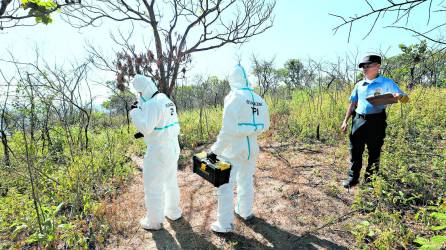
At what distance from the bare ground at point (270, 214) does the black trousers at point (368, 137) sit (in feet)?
1.36

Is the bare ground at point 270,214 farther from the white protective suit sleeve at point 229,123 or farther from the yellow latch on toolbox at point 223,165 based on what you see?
the white protective suit sleeve at point 229,123

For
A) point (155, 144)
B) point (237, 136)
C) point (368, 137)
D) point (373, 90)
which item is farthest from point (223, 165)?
point (373, 90)

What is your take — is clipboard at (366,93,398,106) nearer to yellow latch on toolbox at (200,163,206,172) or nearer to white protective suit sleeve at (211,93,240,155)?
white protective suit sleeve at (211,93,240,155)

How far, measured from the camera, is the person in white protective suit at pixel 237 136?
2814 mm

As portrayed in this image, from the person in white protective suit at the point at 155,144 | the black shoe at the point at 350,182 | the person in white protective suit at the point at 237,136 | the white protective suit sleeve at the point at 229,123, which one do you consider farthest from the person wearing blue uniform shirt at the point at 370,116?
the person in white protective suit at the point at 155,144

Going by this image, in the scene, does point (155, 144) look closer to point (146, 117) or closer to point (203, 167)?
point (146, 117)

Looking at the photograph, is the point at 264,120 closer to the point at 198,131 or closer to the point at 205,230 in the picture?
the point at 205,230

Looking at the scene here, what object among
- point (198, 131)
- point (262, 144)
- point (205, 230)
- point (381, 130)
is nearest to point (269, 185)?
point (205, 230)

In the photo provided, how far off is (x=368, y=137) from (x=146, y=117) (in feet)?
8.55

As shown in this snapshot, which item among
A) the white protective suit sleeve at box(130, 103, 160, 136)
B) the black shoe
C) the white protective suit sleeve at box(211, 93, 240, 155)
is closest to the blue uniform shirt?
the black shoe

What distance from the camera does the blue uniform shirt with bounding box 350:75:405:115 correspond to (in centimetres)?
321

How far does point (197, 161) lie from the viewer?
115 inches

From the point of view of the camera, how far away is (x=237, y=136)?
2.89 metres

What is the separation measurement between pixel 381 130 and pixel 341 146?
1.99 metres
